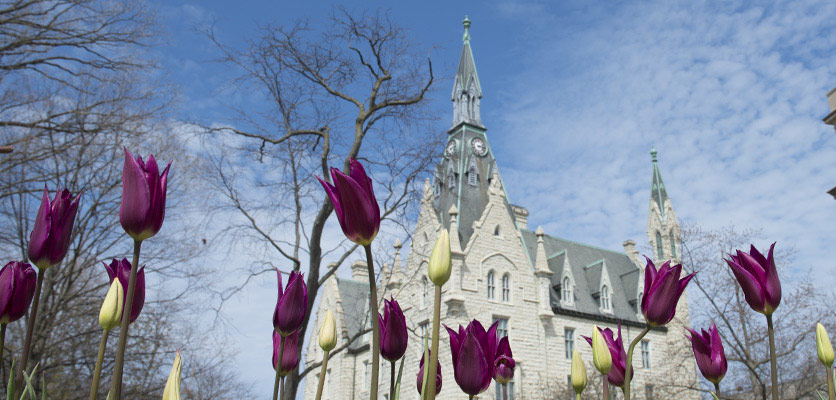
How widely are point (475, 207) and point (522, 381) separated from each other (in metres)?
10.2

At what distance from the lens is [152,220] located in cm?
162

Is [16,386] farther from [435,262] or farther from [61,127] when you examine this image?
[61,127]

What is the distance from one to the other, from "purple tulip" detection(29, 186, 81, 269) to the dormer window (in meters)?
36.8

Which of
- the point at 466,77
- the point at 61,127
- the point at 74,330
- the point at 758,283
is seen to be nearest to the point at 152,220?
the point at 758,283

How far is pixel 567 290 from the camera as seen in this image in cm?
3781

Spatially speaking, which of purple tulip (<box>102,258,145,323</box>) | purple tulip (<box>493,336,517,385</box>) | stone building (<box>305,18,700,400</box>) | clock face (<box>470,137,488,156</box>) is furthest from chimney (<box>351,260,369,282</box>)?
purple tulip (<box>102,258,145,323</box>)

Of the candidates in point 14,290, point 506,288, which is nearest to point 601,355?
point 14,290

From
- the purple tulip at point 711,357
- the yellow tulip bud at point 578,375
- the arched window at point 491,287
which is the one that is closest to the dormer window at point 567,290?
the arched window at point 491,287

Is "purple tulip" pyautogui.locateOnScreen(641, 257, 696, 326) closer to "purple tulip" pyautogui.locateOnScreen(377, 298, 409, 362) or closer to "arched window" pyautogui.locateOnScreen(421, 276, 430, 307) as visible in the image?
"purple tulip" pyautogui.locateOnScreen(377, 298, 409, 362)

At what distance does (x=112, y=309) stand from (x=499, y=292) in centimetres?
3355

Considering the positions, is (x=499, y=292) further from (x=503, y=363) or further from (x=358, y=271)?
(x=503, y=363)

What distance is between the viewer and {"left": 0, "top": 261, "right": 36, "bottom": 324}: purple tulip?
6.24ft

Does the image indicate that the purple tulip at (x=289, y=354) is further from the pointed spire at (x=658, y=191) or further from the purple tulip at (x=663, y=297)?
the pointed spire at (x=658, y=191)

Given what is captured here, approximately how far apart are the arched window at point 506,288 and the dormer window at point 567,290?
4.01m
